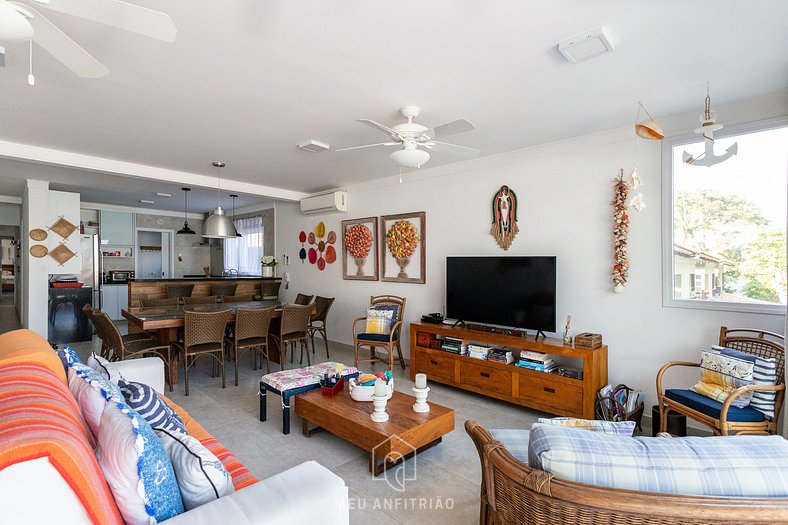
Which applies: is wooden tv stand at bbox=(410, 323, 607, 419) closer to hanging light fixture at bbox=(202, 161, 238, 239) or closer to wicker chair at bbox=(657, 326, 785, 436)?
wicker chair at bbox=(657, 326, 785, 436)

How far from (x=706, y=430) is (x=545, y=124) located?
9.18 ft

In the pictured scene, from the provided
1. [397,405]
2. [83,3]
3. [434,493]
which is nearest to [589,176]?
[397,405]

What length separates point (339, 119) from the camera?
3.30 metres

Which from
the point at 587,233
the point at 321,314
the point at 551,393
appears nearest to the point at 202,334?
the point at 321,314

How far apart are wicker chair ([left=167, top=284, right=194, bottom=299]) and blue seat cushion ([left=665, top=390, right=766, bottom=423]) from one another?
616 cm

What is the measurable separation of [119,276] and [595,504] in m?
9.81

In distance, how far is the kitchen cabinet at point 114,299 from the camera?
315 inches

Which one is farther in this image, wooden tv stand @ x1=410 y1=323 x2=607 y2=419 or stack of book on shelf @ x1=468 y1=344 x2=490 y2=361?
stack of book on shelf @ x1=468 y1=344 x2=490 y2=361

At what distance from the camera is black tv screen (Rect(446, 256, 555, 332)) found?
145 inches

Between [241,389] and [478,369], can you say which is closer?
[478,369]

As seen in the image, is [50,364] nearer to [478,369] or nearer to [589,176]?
[478,369]

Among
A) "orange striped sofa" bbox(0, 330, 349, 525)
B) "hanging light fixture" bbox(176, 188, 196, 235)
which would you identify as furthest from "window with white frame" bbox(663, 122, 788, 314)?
"hanging light fixture" bbox(176, 188, 196, 235)

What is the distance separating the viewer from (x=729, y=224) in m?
3.04

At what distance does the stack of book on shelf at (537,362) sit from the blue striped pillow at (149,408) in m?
2.87
